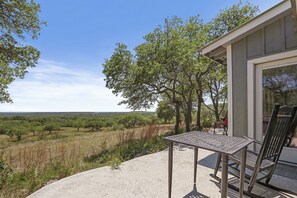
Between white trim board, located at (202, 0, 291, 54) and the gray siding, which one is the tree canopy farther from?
the gray siding

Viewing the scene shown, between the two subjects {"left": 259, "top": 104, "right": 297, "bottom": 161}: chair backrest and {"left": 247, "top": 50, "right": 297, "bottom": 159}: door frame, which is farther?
{"left": 247, "top": 50, "right": 297, "bottom": 159}: door frame

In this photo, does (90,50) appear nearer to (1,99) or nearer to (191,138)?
(1,99)

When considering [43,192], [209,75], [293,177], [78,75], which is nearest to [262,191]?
[293,177]

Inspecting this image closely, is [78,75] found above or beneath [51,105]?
above

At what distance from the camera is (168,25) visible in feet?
33.0

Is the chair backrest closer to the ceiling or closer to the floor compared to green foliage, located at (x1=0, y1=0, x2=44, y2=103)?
closer to the floor

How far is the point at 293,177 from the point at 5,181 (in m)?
5.25

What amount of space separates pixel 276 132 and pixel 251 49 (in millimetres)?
2299

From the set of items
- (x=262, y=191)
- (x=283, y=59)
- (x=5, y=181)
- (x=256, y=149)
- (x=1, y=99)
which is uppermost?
(x=283, y=59)

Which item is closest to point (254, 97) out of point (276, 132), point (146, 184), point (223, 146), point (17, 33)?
point (276, 132)

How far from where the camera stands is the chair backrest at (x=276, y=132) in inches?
77.6

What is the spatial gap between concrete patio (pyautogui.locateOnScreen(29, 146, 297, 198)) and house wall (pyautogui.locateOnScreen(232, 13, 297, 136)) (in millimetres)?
1225

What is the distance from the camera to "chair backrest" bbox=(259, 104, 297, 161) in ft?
6.46

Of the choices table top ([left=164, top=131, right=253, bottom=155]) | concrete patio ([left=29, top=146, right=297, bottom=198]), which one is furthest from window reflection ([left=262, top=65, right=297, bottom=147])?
table top ([left=164, top=131, right=253, bottom=155])
